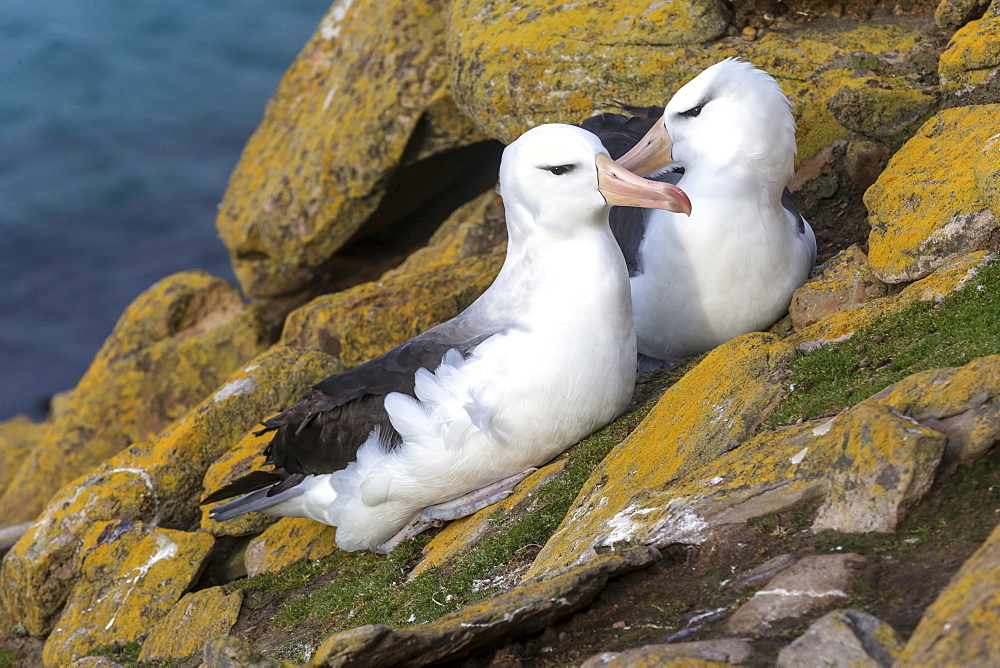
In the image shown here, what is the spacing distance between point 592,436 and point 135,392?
6824 millimetres

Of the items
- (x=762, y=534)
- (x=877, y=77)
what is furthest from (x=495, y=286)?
(x=877, y=77)

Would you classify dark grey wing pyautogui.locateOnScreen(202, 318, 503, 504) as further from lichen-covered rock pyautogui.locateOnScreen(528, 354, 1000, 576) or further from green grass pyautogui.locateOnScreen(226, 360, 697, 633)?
lichen-covered rock pyautogui.locateOnScreen(528, 354, 1000, 576)

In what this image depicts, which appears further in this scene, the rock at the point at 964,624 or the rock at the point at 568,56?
the rock at the point at 568,56

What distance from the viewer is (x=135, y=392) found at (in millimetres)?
10219

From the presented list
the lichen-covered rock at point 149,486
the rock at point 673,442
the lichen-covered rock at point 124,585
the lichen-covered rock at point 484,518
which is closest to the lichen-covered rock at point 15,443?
the lichen-covered rock at point 149,486

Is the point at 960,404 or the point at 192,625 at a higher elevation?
the point at 960,404

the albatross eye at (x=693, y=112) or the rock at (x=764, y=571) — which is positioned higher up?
the albatross eye at (x=693, y=112)

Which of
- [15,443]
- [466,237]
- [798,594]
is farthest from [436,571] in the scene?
[15,443]

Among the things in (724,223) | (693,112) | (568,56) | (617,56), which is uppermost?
(568,56)

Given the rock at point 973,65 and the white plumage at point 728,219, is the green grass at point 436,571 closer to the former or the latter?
the white plumage at point 728,219

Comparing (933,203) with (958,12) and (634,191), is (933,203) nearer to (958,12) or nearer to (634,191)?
(634,191)

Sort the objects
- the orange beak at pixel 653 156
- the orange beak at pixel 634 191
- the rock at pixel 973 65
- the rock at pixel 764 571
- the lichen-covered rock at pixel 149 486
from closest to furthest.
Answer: the rock at pixel 764 571, the orange beak at pixel 634 191, the orange beak at pixel 653 156, the rock at pixel 973 65, the lichen-covered rock at pixel 149 486

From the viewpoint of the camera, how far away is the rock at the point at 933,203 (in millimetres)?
4543

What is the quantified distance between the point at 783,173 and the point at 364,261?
6406 mm
